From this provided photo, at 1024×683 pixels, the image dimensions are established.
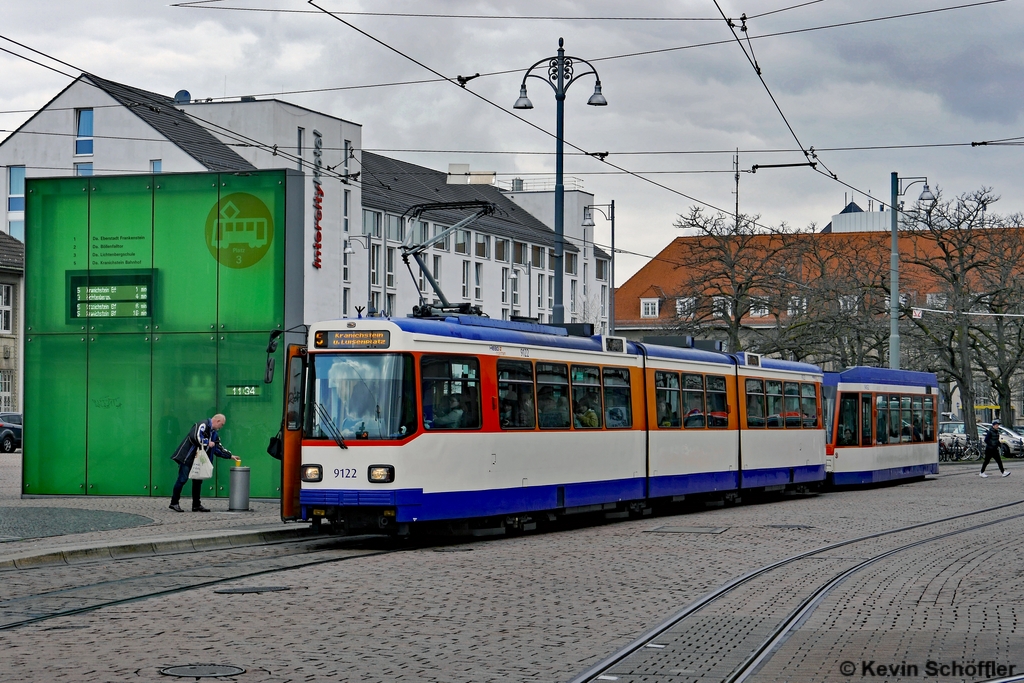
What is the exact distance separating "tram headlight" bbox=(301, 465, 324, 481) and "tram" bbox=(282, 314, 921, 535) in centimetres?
2

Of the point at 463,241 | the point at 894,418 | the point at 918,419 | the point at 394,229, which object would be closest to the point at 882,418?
the point at 894,418

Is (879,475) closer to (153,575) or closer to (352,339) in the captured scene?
(352,339)

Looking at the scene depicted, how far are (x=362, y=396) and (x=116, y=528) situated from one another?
3.72 meters

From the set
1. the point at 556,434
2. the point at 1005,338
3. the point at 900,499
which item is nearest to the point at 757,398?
the point at 900,499

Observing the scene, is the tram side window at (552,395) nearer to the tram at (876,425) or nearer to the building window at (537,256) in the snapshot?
the tram at (876,425)

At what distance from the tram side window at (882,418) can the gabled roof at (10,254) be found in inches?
1713

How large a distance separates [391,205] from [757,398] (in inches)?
1987

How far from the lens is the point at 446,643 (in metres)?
9.46

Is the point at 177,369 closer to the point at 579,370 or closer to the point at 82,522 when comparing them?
the point at 82,522

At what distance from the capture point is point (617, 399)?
21453 millimetres

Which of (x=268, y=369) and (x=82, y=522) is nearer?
(x=268, y=369)

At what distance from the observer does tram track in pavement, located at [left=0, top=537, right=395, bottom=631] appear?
11227mm

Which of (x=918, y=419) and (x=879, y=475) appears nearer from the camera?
(x=879, y=475)

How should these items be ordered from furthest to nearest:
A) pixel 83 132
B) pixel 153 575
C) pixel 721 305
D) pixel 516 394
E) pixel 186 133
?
pixel 83 132
pixel 186 133
pixel 721 305
pixel 516 394
pixel 153 575
